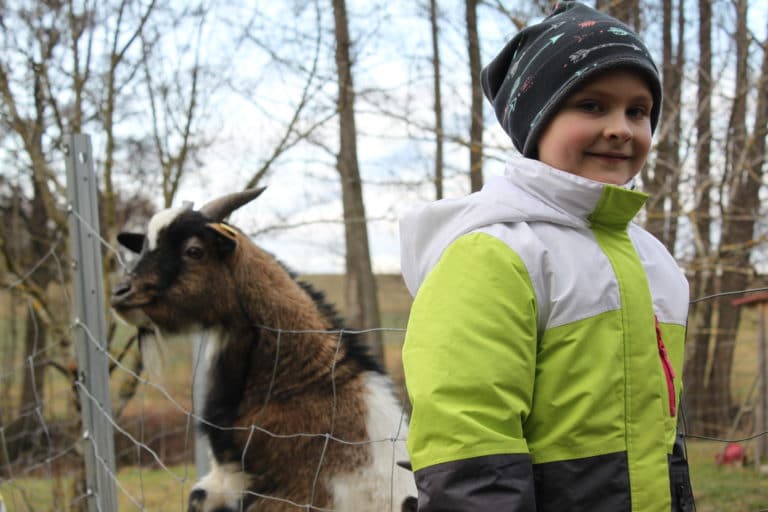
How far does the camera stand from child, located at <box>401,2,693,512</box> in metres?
1.41

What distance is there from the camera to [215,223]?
360 cm

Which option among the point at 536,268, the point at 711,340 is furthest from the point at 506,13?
the point at 711,340

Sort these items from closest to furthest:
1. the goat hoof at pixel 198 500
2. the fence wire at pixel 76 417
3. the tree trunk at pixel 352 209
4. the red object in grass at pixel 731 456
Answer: the goat hoof at pixel 198 500
the fence wire at pixel 76 417
the tree trunk at pixel 352 209
the red object in grass at pixel 731 456

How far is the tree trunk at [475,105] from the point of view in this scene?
7105mm

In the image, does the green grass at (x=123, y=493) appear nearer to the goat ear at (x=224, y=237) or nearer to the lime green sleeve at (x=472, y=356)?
the goat ear at (x=224, y=237)

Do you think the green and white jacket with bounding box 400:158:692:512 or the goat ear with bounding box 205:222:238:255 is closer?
the green and white jacket with bounding box 400:158:692:512

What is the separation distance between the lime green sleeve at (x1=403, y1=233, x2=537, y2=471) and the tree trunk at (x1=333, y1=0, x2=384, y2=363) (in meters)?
4.81

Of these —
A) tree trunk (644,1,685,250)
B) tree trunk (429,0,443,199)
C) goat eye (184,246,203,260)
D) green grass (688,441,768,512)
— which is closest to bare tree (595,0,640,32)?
tree trunk (644,1,685,250)

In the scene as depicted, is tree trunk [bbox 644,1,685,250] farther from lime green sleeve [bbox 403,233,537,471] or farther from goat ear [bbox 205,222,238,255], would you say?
lime green sleeve [bbox 403,233,537,471]

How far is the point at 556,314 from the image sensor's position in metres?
1.53

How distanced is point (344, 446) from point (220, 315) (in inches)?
34.6

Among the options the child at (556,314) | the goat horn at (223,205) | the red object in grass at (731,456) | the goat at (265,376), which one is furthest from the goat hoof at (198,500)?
the red object in grass at (731,456)

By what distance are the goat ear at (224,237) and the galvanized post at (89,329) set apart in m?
0.50

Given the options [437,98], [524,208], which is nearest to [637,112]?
[524,208]
